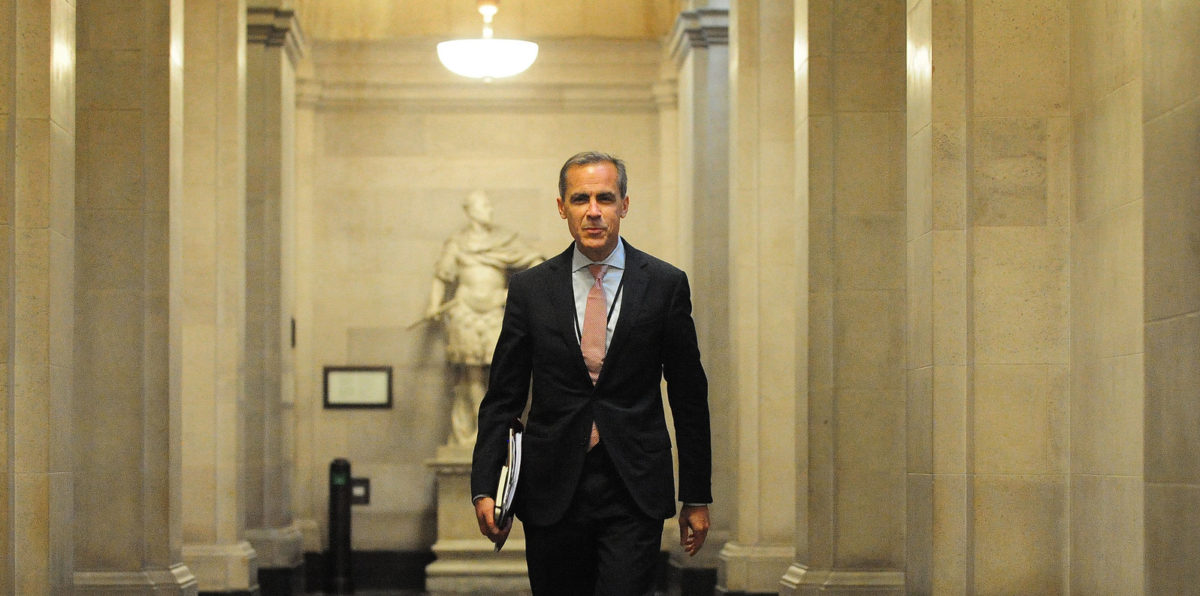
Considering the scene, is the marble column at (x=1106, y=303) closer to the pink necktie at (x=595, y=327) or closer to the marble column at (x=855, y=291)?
the pink necktie at (x=595, y=327)

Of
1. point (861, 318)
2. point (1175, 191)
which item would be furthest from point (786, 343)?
point (1175, 191)

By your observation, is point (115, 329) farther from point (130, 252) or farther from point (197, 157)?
point (197, 157)

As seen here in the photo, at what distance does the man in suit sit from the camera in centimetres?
585

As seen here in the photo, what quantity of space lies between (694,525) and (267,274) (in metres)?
10.6

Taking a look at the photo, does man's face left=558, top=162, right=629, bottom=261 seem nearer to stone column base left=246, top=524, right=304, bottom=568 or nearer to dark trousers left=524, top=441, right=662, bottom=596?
dark trousers left=524, top=441, right=662, bottom=596

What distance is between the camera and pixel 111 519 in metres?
10.1

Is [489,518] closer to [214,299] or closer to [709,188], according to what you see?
[214,299]

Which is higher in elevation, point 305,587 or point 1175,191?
point 1175,191

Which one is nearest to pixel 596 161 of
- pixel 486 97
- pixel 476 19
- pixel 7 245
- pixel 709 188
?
pixel 7 245

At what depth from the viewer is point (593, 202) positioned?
231 inches

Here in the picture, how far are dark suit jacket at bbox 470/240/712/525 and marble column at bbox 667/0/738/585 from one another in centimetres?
882

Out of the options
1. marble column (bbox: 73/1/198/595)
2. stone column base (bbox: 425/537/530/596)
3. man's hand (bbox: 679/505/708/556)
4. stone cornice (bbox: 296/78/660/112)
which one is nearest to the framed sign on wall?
stone column base (bbox: 425/537/530/596)

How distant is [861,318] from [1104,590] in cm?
351

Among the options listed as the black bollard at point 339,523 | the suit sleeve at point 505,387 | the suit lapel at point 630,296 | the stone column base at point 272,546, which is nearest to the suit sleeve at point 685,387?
the suit lapel at point 630,296
